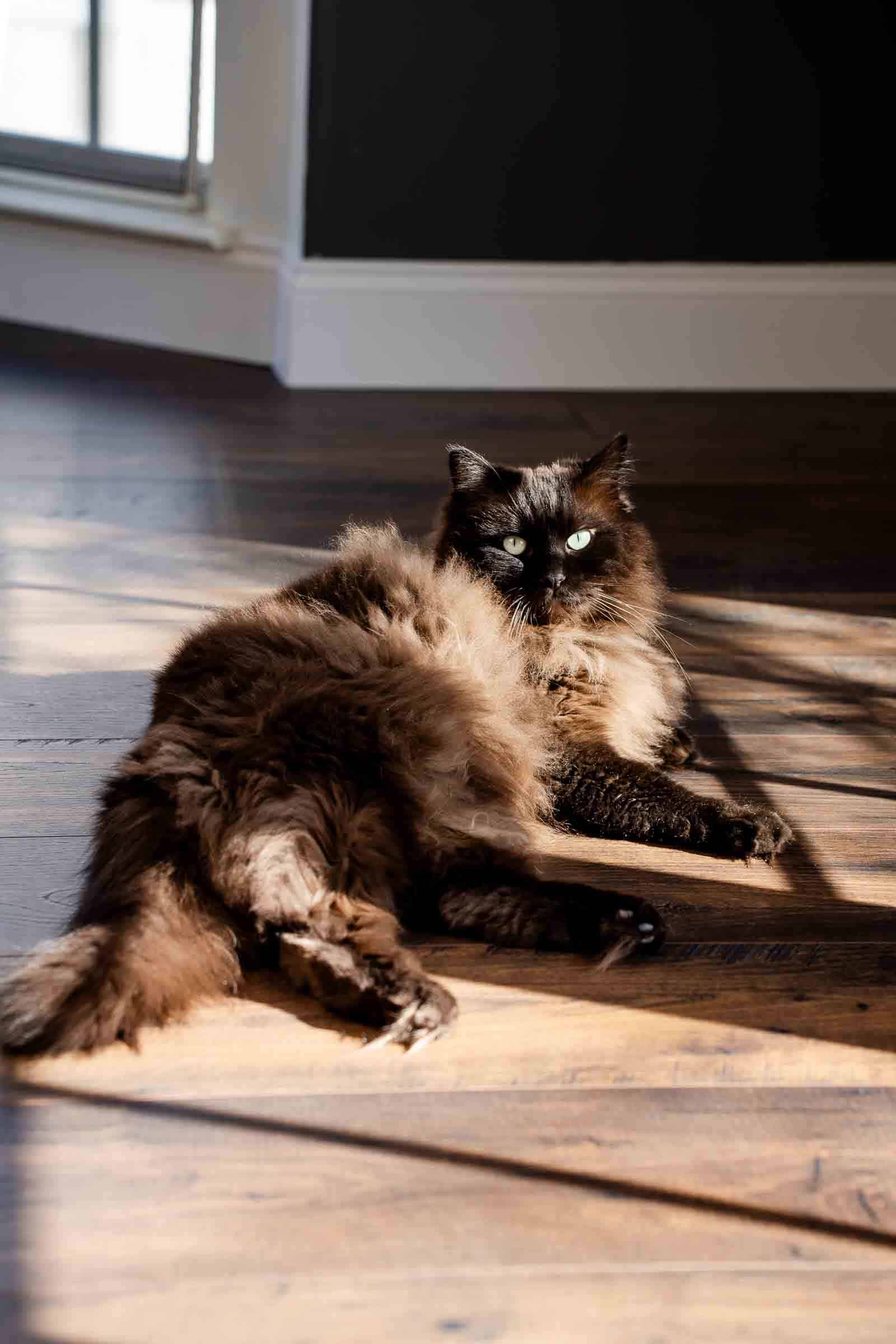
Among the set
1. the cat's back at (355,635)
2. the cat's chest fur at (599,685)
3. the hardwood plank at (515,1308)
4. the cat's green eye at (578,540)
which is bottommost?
the hardwood plank at (515,1308)

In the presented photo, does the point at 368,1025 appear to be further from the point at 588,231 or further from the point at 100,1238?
the point at 588,231

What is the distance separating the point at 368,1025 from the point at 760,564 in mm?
1768

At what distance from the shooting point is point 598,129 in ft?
12.9

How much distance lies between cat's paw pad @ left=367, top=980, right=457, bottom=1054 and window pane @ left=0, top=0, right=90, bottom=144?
12.1 ft

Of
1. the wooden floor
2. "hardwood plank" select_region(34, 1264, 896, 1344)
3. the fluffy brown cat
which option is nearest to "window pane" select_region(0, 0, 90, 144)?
the wooden floor

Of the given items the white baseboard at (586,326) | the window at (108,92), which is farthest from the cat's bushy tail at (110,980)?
the window at (108,92)

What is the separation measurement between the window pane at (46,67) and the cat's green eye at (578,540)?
10.2 feet

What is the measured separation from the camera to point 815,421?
3.95m

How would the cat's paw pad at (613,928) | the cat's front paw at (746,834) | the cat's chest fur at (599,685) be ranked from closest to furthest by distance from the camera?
the cat's paw pad at (613,928), the cat's front paw at (746,834), the cat's chest fur at (599,685)

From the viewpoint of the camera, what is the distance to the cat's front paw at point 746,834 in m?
1.79

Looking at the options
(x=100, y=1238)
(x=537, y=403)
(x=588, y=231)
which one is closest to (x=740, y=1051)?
(x=100, y=1238)

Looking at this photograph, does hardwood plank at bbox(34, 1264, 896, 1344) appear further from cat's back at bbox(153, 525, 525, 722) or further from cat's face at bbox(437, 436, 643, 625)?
cat's face at bbox(437, 436, 643, 625)

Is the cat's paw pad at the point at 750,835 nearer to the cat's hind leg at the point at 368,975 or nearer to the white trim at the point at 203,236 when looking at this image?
the cat's hind leg at the point at 368,975

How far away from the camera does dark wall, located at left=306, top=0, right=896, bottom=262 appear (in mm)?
3801
